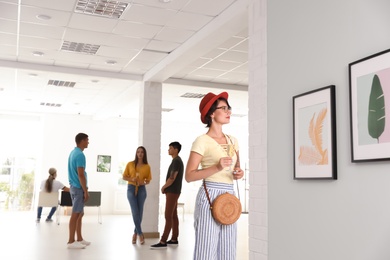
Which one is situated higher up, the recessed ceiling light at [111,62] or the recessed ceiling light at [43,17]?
the recessed ceiling light at [43,17]

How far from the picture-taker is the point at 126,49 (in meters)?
7.05

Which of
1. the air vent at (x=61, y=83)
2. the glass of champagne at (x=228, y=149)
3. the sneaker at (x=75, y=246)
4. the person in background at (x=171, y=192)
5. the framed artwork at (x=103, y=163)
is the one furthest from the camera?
the framed artwork at (x=103, y=163)

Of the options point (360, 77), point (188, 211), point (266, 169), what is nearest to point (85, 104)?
point (188, 211)

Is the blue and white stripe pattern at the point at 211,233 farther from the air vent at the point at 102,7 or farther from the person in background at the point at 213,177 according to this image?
the air vent at the point at 102,7

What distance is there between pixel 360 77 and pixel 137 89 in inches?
272

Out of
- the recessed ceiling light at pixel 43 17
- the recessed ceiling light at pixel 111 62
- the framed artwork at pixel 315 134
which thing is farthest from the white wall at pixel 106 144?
the framed artwork at pixel 315 134

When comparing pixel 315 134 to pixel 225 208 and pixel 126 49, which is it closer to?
pixel 225 208

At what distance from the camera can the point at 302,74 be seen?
12.1ft

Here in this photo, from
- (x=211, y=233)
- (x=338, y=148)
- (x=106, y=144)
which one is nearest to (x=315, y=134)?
(x=338, y=148)

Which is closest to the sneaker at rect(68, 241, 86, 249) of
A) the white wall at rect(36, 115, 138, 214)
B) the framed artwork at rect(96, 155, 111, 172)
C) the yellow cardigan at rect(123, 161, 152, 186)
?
the yellow cardigan at rect(123, 161, 152, 186)

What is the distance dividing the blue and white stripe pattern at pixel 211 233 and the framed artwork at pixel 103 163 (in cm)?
1240

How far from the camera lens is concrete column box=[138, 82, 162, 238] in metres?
8.09

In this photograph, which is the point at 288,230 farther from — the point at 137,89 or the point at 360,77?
the point at 137,89

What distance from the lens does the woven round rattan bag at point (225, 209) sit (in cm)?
238
